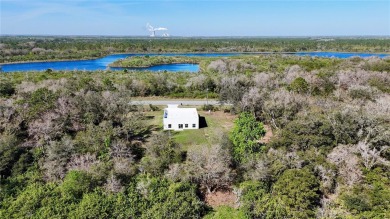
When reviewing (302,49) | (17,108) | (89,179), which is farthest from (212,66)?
(302,49)

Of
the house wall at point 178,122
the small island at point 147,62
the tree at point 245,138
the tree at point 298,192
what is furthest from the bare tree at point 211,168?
the small island at point 147,62

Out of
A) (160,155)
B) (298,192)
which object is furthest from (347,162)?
(160,155)

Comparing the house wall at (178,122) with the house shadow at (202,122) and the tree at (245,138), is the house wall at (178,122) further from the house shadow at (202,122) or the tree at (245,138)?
the tree at (245,138)

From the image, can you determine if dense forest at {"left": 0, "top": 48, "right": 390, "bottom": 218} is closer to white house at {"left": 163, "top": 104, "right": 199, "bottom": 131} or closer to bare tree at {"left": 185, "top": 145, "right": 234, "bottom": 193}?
bare tree at {"left": 185, "top": 145, "right": 234, "bottom": 193}

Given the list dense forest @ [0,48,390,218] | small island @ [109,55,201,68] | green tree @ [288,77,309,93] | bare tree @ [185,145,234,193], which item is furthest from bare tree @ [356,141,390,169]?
small island @ [109,55,201,68]

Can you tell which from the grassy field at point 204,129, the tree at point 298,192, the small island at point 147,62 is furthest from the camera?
the small island at point 147,62

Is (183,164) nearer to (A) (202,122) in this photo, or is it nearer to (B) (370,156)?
(A) (202,122)
